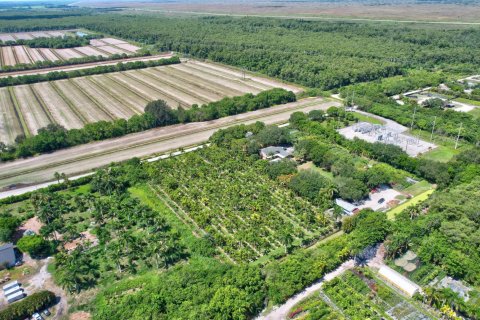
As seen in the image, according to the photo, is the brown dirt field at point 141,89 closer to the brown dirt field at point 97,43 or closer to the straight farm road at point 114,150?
the straight farm road at point 114,150

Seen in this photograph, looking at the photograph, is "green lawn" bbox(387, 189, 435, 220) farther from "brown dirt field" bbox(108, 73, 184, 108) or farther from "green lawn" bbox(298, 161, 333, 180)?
"brown dirt field" bbox(108, 73, 184, 108)

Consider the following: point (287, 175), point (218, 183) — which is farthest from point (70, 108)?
point (287, 175)

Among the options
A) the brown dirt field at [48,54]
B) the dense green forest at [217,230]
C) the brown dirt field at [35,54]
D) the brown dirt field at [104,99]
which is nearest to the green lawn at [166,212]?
the dense green forest at [217,230]

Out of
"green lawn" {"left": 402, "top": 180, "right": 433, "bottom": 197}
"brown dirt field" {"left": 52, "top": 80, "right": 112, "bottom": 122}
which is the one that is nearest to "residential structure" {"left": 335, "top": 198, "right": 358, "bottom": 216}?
"green lawn" {"left": 402, "top": 180, "right": 433, "bottom": 197}

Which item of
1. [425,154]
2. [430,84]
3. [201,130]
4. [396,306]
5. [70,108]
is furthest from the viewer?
[430,84]

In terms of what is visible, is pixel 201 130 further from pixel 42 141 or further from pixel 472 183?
pixel 472 183

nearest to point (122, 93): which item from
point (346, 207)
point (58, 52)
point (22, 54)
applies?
point (346, 207)
